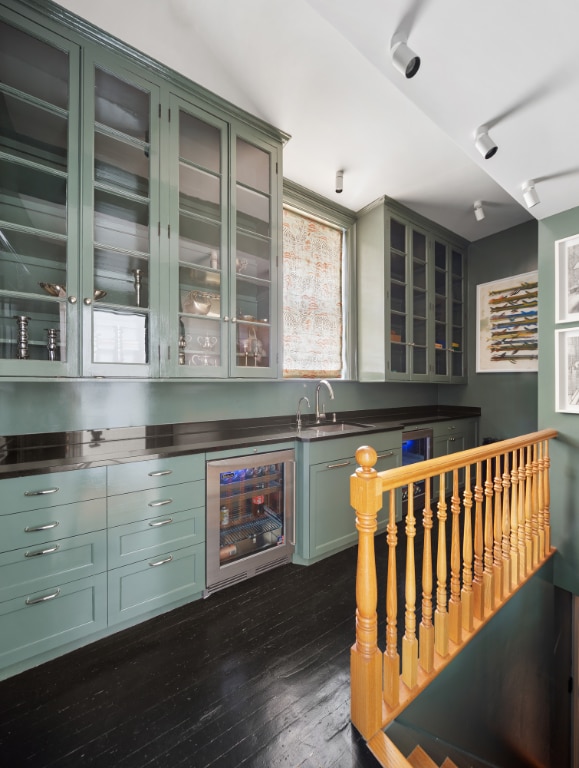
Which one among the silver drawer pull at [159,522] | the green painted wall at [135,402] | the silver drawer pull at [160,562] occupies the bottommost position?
the silver drawer pull at [160,562]

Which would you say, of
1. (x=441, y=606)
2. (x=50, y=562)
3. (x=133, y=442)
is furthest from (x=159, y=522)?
(x=441, y=606)

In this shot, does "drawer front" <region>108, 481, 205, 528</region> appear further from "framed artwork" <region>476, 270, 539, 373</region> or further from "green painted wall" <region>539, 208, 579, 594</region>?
"framed artwork" <region>476, 270, 539, 373</region>

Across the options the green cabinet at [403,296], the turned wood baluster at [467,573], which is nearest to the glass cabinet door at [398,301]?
the green cabinet at [403,296]

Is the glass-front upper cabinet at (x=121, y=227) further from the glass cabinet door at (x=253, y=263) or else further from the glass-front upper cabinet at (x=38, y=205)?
the glass cabinet door at (x=253, y=263)

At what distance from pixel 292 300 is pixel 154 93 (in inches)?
65.2

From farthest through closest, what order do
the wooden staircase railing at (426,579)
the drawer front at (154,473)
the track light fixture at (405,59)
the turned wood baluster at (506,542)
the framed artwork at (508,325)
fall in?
the framed artwork at (508,325)
the turned wood baluster at (506,542)
the drawer front at (154,473)
the wooden staircase railing at (426,579)
the track light fixture at (405,59)

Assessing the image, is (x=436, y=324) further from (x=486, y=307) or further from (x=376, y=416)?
(x=376, y=416)

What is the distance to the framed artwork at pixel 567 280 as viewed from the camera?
89.8 inches

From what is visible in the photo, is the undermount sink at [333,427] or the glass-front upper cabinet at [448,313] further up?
the glass-front upper cabinet at [448,313]

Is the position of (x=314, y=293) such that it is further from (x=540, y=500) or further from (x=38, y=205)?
(x=540, y=500)

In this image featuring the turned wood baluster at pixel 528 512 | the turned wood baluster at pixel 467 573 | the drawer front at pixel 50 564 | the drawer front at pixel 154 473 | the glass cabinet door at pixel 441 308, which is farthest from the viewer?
the glass cabinet door at pixel 441 308

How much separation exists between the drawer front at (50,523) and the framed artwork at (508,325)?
4180mm

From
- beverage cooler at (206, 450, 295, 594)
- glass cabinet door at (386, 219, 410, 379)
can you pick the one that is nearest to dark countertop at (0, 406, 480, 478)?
beverage cooler at (206, 450, 295, 594)

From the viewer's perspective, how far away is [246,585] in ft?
6.96
